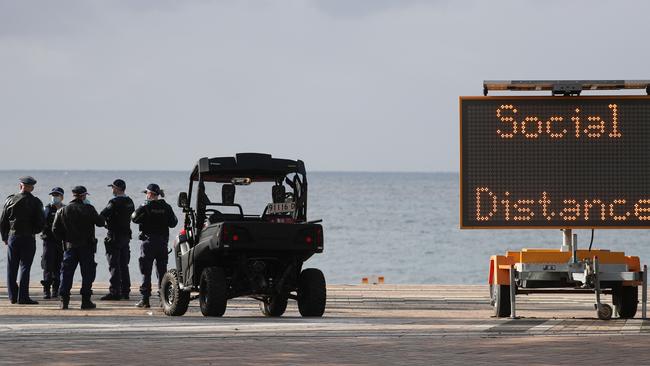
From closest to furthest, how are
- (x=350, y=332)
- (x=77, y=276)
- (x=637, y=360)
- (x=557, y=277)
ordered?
(x=637, y=360)
(x=350, y=332)
(x=557, y=277)
(x=77, y=276)

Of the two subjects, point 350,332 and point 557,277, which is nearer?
point 350,332

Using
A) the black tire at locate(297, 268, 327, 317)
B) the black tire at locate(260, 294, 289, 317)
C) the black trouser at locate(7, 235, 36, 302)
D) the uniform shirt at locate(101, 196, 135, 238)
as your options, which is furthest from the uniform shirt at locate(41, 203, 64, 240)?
the black tire at locate(297, 268, 327, 317)

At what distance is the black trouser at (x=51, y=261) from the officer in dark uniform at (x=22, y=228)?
1456 mm

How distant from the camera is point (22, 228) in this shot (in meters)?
21.8

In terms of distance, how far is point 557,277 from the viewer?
17.7 meters

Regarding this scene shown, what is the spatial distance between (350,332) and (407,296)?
1028 centimetres

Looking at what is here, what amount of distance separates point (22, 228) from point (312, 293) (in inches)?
211

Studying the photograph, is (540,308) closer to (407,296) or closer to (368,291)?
(407,296)

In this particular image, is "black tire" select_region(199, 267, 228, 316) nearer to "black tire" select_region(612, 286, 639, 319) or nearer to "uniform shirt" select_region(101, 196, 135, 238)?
"uniform shirt" select_region(101, 196, 135, 238)

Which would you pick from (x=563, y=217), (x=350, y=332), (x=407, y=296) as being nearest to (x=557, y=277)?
(x=563, y=217)

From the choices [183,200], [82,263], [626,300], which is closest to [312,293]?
[183,200]

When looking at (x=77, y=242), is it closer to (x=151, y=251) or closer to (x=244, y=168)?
(x=151, y=251)

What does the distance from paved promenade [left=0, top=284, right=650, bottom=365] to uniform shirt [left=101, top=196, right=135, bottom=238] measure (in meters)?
1.96

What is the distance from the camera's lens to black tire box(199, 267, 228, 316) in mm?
18125
